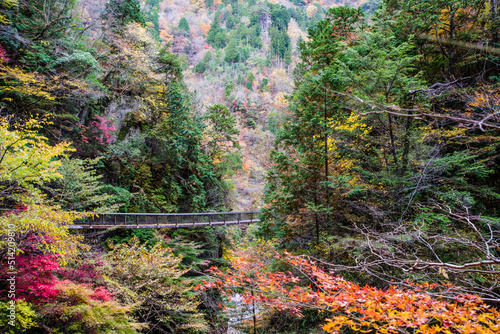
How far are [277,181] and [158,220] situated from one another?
5482mm

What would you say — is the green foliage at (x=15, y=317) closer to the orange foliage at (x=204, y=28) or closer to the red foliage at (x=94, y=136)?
the red foliage at (x=94, y=136)

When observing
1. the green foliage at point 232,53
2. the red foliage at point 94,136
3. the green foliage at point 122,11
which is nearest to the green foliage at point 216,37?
the green foliage at point 232,53

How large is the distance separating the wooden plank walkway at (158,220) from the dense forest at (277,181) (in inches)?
21.6

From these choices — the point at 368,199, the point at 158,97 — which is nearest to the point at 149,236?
the point at 158,97

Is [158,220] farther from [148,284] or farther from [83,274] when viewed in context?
[83,274]

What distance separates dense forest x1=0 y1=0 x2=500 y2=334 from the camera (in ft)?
11.1

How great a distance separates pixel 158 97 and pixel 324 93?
10812mm

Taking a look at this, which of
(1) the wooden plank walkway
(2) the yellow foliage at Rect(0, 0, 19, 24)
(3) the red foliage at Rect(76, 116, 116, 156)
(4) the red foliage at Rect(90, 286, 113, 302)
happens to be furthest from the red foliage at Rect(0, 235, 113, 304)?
(2) the yellow foliage at Rect(0, 0, 19, 24)

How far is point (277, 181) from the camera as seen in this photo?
8219 mm

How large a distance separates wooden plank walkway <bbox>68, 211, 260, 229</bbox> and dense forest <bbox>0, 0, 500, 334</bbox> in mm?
548

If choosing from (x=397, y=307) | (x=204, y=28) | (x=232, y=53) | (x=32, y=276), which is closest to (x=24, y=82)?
(x=32, y=276)

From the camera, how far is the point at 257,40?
130 ft

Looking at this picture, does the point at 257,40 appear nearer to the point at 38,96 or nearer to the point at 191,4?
the point at 191,4

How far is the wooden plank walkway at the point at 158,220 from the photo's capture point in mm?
8408
